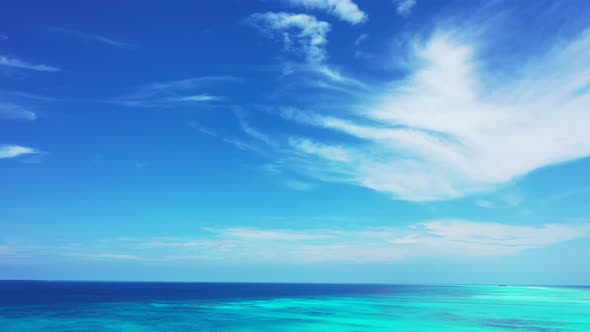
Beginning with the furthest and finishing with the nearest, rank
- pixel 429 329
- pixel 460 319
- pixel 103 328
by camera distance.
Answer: pixel 460 319 → pixel 429 329 → pixel 103 328

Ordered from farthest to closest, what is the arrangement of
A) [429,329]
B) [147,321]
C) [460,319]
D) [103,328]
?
1. [460,319]
2. [147,321]
3. [429,329]
4. [103,328]

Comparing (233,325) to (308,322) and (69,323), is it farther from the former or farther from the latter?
(69,323)

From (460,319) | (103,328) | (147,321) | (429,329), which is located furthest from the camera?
(460,319)

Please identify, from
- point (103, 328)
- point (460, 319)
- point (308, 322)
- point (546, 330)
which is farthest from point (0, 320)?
point (546, 330)

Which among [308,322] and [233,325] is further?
[308,322]

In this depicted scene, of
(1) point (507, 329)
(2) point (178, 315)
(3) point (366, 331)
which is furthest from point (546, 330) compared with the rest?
(2) point (178, 315)

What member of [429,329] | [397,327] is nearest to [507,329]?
[429,329]

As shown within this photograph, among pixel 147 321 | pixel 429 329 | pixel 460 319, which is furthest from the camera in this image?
pixel 460 319

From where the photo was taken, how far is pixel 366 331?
30375 mm

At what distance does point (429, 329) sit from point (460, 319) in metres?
8.98

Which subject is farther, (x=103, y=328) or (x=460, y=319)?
(x=460, y=319)

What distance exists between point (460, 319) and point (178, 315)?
27.6 m

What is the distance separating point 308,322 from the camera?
35719 mm

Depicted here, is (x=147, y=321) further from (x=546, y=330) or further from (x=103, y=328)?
(x=546, y=330)
